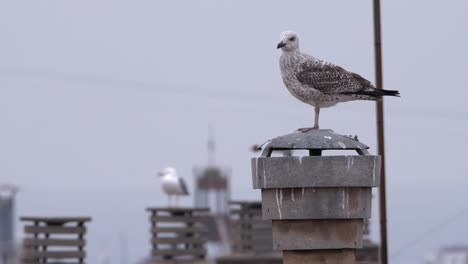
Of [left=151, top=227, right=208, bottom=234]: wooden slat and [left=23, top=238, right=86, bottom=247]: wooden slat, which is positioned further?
[left=151, top=227, right=208, bottom=234]: wooden slat

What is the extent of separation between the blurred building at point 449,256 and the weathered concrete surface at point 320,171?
4644 inches

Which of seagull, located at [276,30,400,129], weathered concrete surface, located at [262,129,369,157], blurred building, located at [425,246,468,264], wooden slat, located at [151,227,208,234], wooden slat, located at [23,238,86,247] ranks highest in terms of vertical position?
seagull, located at [276,30,400,129]

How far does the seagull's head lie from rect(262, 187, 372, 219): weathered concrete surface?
1.27m

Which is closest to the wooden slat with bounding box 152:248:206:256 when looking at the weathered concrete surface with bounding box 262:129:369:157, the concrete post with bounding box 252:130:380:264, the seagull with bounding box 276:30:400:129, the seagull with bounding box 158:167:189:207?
the seagull with bounding box 158:167:189:207

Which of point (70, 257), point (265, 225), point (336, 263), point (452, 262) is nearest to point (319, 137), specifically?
point (336, 263)

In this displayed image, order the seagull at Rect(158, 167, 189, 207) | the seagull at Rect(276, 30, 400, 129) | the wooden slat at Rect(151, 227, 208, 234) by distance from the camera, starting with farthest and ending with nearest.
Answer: the seagull at Rect(158, 167, 189, 207) < the wooden slat at Rect(151, 227, 208, 234) < the seagull at Rect(276, 30, 400, 129)

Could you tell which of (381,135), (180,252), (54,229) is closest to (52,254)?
(54,229)

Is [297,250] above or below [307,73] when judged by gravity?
below

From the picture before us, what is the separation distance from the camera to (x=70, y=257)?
1931cm

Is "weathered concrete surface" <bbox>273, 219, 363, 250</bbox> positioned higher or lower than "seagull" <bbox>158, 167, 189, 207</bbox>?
lower

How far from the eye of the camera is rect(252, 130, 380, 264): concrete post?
9023mm

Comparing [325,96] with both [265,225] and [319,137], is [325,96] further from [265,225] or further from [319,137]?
[265,225]

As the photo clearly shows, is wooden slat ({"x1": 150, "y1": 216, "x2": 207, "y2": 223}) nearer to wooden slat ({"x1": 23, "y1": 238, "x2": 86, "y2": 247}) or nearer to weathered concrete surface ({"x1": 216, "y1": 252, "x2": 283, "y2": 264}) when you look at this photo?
weathered concrete surface ({"x1": 216, "y1": 252, "x2": 283, "y2": 264})

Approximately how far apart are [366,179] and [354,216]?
253mm
